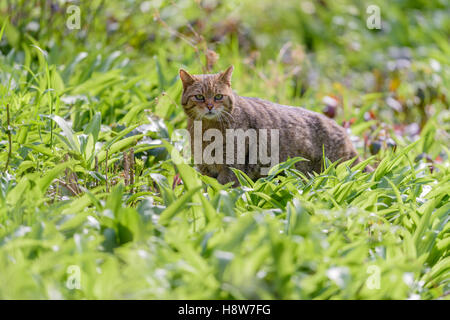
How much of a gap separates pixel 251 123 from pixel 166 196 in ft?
3.27

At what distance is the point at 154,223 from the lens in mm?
2338

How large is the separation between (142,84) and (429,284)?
2999 mm

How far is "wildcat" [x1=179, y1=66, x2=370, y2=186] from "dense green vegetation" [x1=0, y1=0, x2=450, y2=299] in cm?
21

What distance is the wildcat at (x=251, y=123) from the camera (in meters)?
3.41

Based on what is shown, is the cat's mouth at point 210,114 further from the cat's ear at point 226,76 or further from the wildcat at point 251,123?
the cat's ear at point 226,76

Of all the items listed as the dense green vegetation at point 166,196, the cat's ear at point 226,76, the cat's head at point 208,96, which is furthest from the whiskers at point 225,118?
Result: the dense green vegetation at point 166,196

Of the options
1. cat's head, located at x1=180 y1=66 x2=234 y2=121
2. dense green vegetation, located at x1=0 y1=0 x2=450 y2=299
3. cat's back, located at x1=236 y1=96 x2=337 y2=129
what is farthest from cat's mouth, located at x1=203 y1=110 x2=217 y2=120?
dense green vegetation, located at x1=0 y1=0 x2=450 y2=299

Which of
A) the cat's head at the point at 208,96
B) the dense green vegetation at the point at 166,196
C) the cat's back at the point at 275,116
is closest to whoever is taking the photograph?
the dense green vegetation at the point at 166,196

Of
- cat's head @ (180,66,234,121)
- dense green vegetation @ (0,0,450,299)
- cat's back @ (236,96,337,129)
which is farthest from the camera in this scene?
cat's back @ (236,96,337,129)

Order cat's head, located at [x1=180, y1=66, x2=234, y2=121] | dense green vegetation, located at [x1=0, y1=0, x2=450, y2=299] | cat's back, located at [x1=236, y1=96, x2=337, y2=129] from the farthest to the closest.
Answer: cat's back, located at [x1=236, y1=96, x2=337, y2=129]
cat's head, located at [x1=180, y1=66, x2=234, y2=121]
dense green vegetation, located at [x1=0, y1=0, x2=450, y2=299]

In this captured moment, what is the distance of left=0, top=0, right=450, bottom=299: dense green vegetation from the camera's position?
2020mm

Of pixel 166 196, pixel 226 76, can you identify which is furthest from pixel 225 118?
pixel 166 196

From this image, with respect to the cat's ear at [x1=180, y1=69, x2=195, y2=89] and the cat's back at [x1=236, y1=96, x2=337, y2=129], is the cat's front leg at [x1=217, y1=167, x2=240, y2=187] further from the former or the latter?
the cat's ear at [x1=180, y1=69, x2=195, y2=89]
